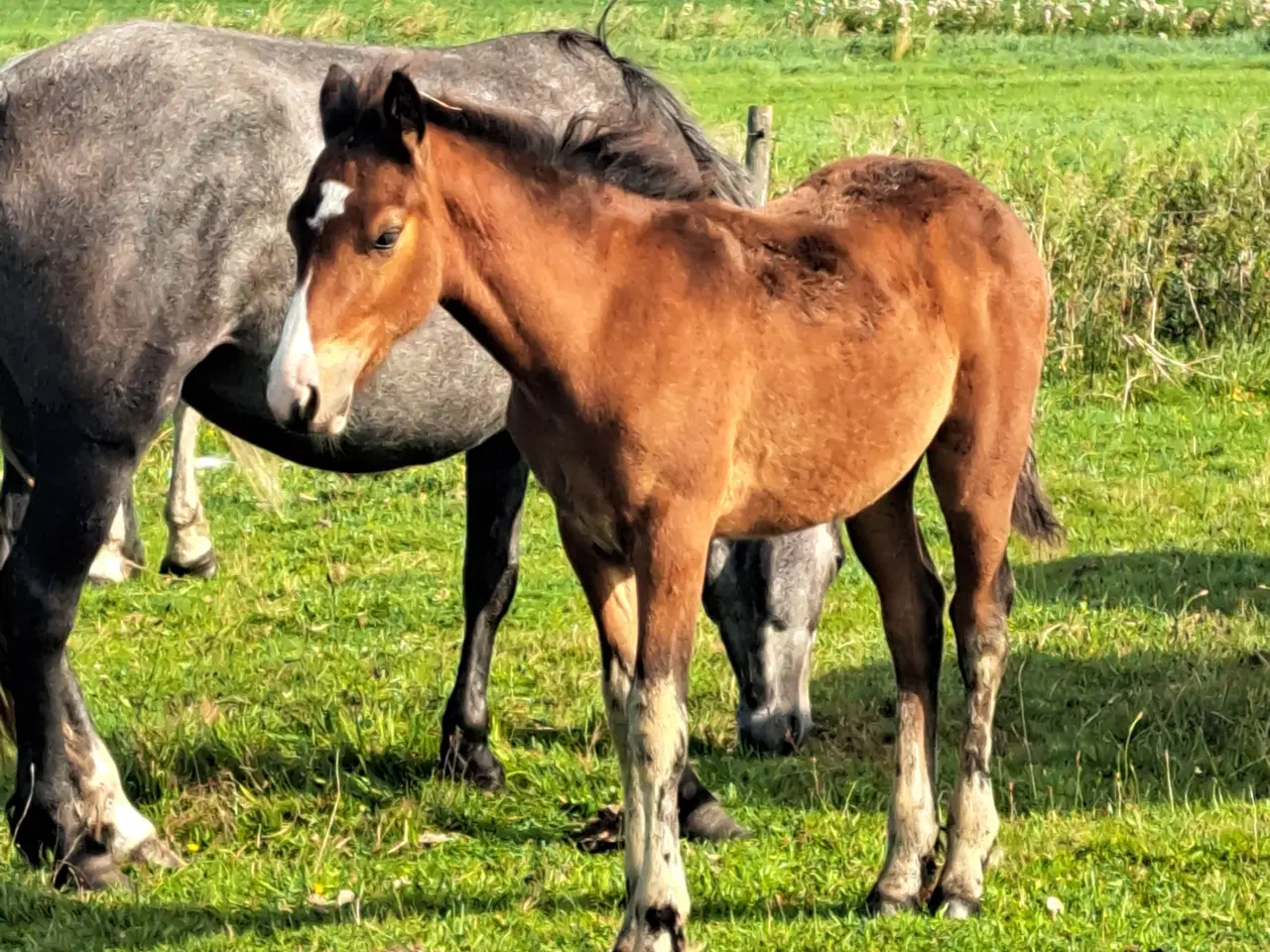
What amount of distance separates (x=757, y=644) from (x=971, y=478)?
153 centimetres

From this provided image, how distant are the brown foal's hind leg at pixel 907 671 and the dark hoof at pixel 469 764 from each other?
172 cm

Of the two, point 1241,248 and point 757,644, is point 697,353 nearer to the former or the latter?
point 757,644

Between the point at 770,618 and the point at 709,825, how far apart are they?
0.86m

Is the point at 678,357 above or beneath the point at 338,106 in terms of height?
beneath

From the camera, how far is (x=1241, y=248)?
1251cm

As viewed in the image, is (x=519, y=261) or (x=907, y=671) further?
(x=907, y=671)

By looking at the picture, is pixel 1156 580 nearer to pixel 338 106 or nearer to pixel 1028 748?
pixel 1028 748

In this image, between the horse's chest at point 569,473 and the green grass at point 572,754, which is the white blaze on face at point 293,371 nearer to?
the horse's chest at point 569,473

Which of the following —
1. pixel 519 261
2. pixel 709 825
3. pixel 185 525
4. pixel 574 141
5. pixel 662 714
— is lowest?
pixel 185 525

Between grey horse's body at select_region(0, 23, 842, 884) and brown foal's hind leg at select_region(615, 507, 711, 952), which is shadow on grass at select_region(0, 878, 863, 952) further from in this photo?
brown foal's hind leg at select_region(615, 507, 711, 952)

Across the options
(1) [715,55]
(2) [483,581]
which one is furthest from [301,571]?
(1) [715,55]

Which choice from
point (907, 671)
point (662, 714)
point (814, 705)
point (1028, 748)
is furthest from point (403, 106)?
point (814, 705)

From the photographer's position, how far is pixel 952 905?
507 centimetres

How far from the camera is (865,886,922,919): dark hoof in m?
5.09
